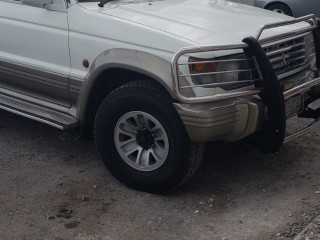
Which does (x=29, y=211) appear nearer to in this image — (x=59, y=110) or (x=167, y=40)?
(x=59, y=110)

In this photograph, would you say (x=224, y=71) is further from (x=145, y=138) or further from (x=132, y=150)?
(x=132, y=150)

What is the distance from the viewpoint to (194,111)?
3834 mm

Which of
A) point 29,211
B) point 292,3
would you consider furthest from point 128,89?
point 292,3

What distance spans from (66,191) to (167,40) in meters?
1.47

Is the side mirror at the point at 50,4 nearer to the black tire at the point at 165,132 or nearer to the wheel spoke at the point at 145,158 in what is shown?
the black tire at the point at 165,132

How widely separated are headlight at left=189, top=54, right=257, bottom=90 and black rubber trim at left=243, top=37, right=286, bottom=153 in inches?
3.9

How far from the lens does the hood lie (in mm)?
4121

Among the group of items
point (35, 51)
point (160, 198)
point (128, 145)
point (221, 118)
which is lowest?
point (160, 198)

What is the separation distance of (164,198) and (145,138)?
1.60 ft

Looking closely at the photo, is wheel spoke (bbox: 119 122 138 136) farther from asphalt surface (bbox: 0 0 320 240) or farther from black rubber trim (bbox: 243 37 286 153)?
black rubber trim (bbox: 243 37 286 153)

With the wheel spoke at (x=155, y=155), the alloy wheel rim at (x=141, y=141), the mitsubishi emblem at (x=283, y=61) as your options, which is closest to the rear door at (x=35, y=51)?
the alloy wheel rim at (x=141, y=141)

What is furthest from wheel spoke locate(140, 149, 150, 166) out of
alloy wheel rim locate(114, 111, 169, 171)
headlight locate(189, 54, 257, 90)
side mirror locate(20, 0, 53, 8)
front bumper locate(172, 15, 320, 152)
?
side mirror locate(20, 0, 53, 8)

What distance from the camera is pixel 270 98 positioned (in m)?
3.96

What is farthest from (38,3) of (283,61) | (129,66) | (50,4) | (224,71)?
(283,61)
